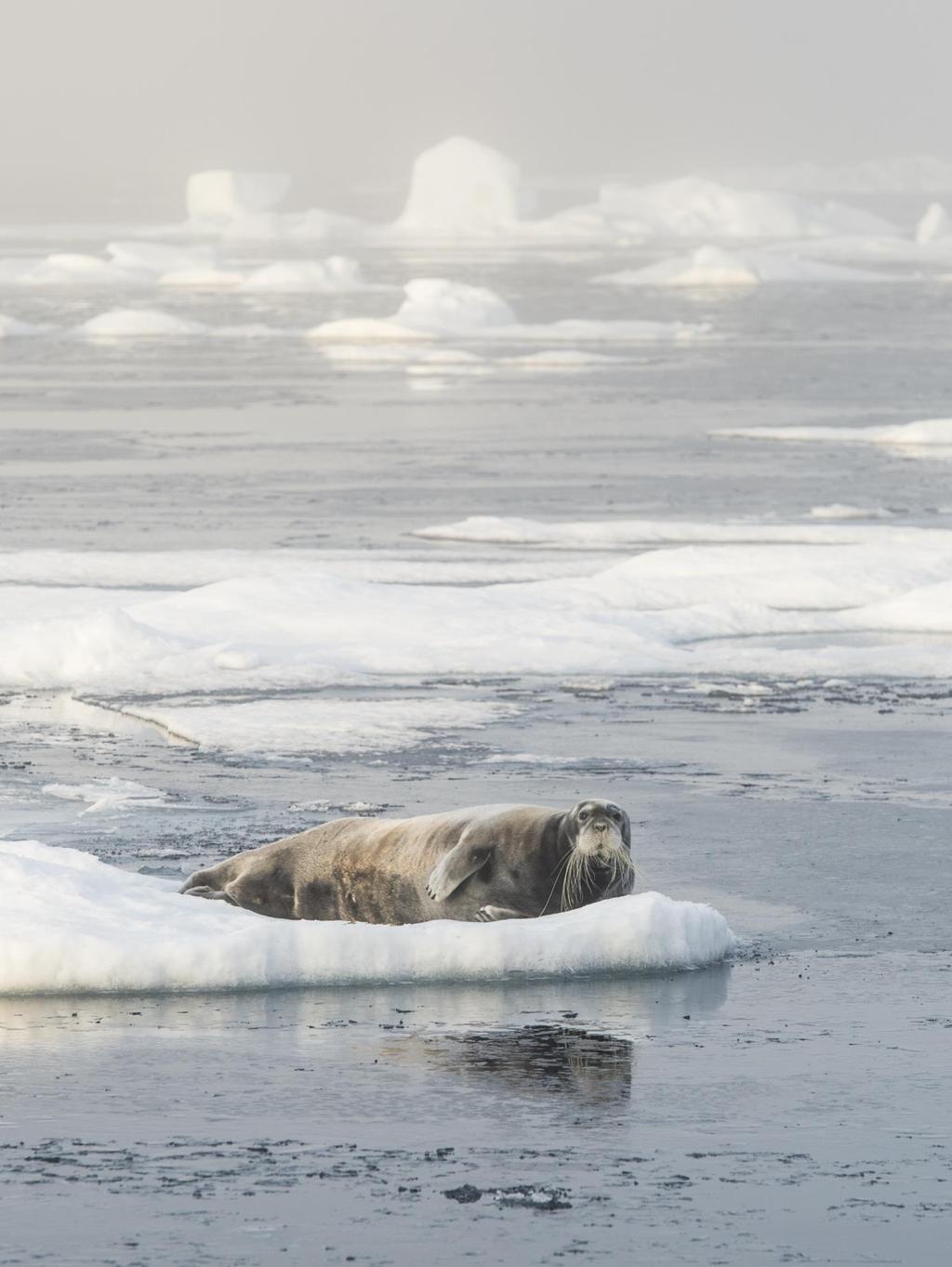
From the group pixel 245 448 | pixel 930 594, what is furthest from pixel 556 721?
pixel 245 448

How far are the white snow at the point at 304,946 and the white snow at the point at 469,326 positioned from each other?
1258 inches

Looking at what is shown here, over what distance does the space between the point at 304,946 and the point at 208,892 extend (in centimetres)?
72

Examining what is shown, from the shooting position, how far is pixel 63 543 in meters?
16.2

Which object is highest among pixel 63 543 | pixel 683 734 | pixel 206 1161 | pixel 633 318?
pixel 633 318

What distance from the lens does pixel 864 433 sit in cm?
2405

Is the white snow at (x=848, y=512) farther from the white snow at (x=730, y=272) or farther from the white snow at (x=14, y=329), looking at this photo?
the white snow at (x=730, y=272)

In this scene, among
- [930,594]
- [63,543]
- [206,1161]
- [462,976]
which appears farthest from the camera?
[63,543]

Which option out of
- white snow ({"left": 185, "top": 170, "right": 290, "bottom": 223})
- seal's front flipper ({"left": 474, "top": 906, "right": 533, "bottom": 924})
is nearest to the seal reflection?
seal's front flipper ({"left": 474, "top": 906, "right": 533, "bottom": 924})

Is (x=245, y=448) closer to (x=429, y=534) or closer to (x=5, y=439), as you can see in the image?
(x=5, y=439)

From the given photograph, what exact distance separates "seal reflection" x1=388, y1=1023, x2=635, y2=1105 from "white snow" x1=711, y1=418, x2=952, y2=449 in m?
18.0

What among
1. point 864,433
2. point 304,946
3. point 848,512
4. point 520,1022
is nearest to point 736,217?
point 864,433

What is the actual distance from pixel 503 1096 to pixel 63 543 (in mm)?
11492

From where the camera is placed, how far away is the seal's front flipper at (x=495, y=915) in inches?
250

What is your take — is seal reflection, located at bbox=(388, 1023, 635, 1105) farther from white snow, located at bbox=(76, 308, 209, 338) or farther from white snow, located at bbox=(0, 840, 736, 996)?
white snow, located at bbox=(76, 308, 209, 338)
